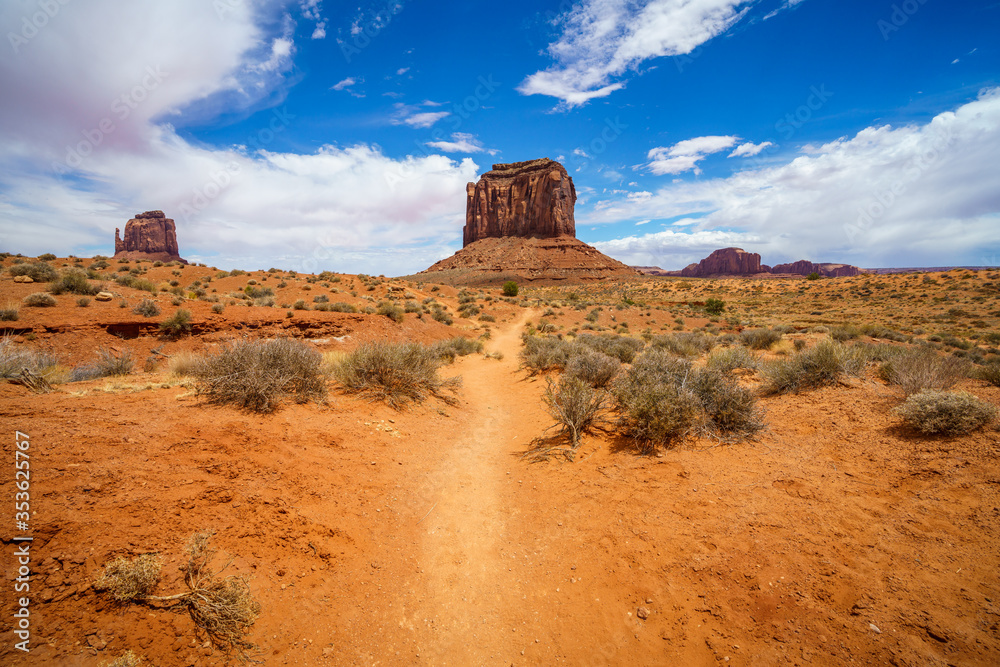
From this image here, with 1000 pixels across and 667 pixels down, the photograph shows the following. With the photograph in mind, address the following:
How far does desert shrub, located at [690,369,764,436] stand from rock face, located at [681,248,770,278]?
460 feet

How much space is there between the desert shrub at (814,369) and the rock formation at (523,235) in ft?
199

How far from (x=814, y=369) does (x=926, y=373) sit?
4.96 feet

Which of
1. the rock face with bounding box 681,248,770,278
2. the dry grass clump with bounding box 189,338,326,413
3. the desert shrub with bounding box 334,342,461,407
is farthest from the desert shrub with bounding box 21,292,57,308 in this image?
the rock face with bounding box 681,248,770,278

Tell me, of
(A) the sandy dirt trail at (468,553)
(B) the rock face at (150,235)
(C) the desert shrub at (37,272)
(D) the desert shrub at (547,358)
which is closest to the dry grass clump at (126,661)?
(A) the sandy dirt trail at (468,553)

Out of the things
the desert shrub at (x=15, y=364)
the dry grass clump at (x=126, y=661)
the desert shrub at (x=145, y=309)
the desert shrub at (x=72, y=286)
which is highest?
the desert shrub at (x=72, y=286)

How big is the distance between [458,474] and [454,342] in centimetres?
935

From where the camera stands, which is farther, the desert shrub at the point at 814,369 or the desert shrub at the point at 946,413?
the desert shrub at the point at 814,369

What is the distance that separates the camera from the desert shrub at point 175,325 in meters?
10.8

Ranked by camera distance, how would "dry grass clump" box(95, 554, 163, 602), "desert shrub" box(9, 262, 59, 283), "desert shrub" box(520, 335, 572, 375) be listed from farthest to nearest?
1. "desert shrub" box(9, 262, 59, 283)
2. "desert shrub" box(520, 335, 572, 375)
3. "dry grass clump" box(95, 554, 163, 602)

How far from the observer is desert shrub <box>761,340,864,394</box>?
712 centimetres

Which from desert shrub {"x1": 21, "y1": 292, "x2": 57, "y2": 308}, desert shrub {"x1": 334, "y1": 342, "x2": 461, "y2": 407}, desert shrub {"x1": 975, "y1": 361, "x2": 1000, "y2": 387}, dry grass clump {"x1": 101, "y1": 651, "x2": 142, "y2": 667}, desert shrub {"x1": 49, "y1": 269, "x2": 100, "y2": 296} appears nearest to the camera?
dry grass clump {"x1": 101, "y1": 651, "x2": 142, "y2": 667}

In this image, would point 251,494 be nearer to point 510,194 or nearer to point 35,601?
point 35,601

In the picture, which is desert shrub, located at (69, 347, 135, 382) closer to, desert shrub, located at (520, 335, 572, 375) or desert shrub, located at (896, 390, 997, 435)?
desert shrub, located at (520, 335, 572, 375)

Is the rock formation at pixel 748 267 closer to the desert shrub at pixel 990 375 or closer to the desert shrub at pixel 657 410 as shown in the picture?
the desert shrub at pixel 990 375
